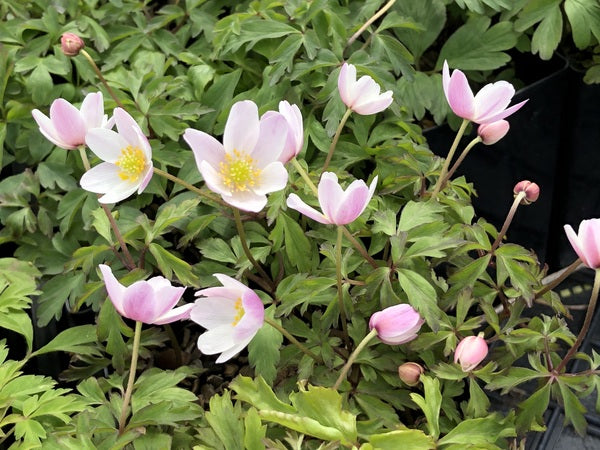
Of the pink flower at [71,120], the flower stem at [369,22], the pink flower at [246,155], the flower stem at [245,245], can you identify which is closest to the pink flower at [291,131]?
the pink flower at [246,155]

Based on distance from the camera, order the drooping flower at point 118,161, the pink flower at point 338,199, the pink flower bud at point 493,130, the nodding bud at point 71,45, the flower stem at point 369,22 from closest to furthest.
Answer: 1. the pink flower at point 338,199
2. the drooping flower at point 118,161
3. the pink flower bud at point 493,130
4. the nodding bud at point 71,45
5. the flower stem at point 369,22

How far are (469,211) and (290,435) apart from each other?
17.2 inches

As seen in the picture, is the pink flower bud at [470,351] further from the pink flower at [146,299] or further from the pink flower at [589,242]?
the pink flower at [146,299]

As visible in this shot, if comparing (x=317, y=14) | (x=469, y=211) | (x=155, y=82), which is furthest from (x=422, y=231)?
(x=155, y=82)

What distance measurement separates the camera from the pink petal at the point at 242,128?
36.8 inches

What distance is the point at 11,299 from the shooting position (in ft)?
3.74

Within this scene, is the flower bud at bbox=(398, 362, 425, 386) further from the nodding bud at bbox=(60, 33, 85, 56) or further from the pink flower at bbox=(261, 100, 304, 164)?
the nodding bud at bbox=(60, 33, 85, 56)

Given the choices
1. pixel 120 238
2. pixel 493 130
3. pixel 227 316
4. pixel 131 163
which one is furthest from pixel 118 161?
pixel 493 130

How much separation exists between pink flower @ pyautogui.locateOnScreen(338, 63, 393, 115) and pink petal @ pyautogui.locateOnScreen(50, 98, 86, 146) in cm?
35

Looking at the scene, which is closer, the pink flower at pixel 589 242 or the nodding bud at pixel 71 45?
the pink flower at pixel 589 242

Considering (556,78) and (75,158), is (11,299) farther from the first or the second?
(556,78)

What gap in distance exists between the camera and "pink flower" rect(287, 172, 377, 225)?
0.87m

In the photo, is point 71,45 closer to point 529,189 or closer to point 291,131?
point 291,131

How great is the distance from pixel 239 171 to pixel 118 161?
17 cm
